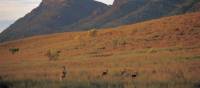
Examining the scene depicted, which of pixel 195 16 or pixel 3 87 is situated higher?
pixel 195 16

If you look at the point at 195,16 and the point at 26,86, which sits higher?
the point at 195,16

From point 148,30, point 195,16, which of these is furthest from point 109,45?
point 195,16

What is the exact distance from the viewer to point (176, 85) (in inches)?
730

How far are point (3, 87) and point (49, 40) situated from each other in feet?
268

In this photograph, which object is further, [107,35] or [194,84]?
[107,35]

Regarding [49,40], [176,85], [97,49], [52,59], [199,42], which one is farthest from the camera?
[49,40]

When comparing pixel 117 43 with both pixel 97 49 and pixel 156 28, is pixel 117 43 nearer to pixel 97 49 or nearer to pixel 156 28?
pixel 97 49

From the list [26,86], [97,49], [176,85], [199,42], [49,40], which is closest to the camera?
[176,85]

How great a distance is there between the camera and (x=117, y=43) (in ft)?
240

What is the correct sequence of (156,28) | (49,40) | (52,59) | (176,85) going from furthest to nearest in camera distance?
(49,40) → (156,28) → (52,59) → (176,85)

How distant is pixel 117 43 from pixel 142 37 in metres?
4.63

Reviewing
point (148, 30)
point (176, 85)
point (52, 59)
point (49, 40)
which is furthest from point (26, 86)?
point (49, 40)

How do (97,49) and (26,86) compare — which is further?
(97,49)

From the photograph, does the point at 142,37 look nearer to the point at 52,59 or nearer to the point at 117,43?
the point at 117,43
